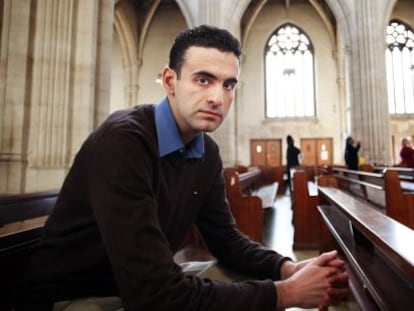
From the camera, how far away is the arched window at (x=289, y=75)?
15289mm

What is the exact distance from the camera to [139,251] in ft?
2.68

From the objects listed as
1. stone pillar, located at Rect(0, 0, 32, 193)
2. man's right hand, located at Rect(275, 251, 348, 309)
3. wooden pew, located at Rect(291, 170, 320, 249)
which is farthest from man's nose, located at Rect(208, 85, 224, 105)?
stone pillar, located at Rect(0, 0, 32, 193)

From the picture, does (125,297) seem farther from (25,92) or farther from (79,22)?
(79,22)

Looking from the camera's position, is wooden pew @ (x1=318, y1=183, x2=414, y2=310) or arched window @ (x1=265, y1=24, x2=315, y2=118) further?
arched window @ (x1=265, y1=24, x2=315, y2=118)

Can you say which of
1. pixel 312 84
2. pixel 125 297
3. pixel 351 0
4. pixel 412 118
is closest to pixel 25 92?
pixel 125 297

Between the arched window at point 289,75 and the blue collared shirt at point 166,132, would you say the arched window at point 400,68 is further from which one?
the blue collared shirt at point 166,132

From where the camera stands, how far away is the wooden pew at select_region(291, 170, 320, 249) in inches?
147

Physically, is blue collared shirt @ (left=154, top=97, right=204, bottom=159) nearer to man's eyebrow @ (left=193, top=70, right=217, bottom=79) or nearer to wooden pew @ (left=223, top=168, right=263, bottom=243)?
man's eyebrow @ (left=193, top=70, right=217, bottom=79)

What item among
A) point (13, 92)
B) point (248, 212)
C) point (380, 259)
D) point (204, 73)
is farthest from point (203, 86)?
point (13, 92)

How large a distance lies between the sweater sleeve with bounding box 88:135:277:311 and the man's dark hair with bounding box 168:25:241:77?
349 millimetres

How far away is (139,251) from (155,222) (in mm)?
84

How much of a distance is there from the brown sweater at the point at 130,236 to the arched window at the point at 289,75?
1481cm

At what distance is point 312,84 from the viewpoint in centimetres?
1526

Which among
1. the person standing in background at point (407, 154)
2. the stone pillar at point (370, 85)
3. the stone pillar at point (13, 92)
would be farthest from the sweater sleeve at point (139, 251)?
the stone pillar at point (370, 85)
